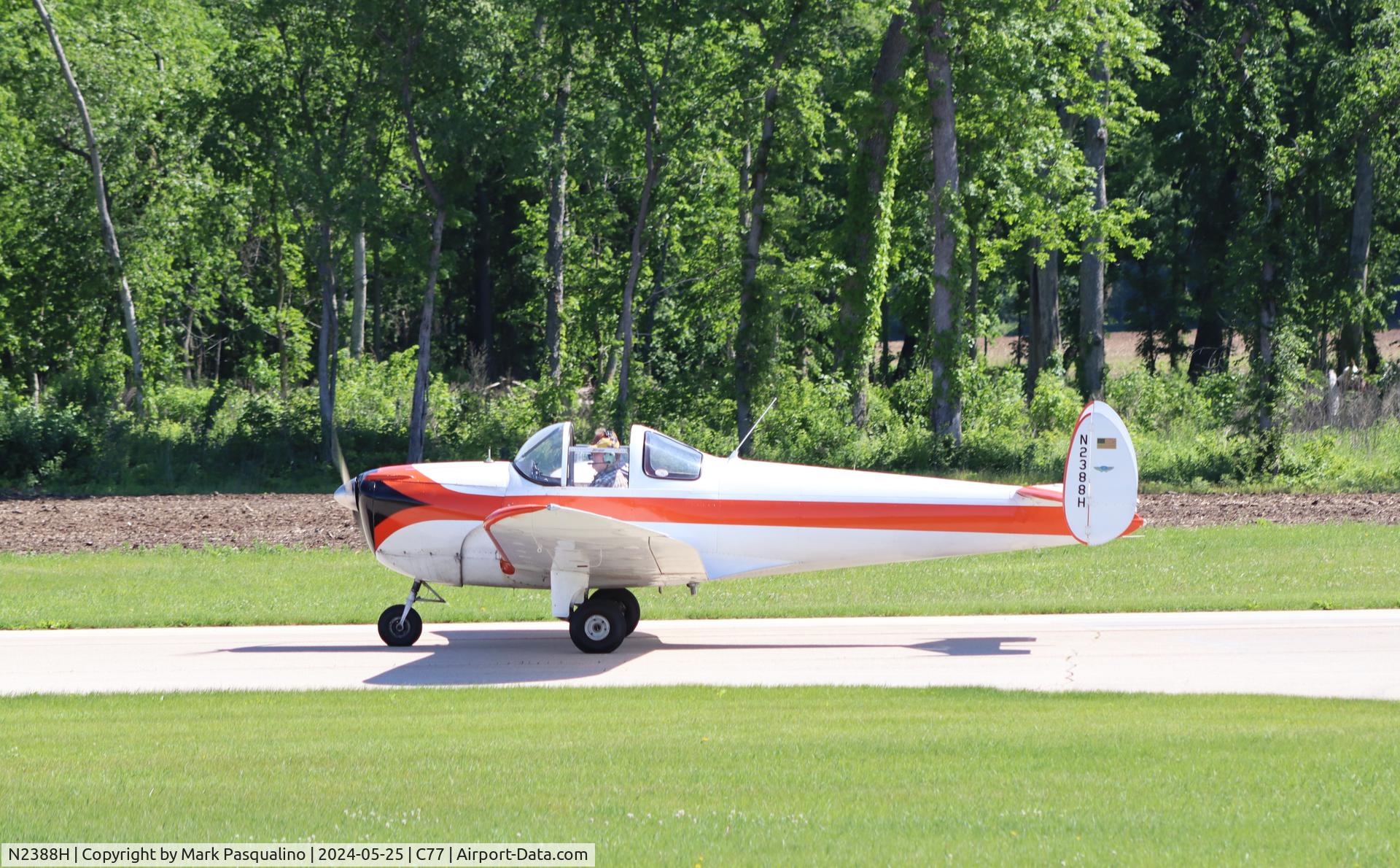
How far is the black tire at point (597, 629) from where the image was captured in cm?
1164

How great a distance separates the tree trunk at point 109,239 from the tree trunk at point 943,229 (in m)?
17.7

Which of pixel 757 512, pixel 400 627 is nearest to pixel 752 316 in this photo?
pixel 757 512

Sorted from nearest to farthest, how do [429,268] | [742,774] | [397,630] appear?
[742,774], [397,630], [429,268]

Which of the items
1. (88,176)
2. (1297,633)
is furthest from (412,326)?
(1297,633)

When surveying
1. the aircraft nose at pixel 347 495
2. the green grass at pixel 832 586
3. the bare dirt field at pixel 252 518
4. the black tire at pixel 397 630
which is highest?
the aircraft nose at pixel 347 495

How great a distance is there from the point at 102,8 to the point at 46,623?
103ft

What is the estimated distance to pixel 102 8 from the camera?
127ft

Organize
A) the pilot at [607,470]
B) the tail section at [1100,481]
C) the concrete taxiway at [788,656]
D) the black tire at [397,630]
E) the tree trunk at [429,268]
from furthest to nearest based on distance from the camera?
the tree trunk at [429,268]
the black tire at [397,630]
the pilot at [607,470]
the tail section at [1100,481]
the concrete taxiway at [788,656]

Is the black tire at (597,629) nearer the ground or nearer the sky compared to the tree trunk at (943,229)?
nearer the ground

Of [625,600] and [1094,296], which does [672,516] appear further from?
[1094,296]

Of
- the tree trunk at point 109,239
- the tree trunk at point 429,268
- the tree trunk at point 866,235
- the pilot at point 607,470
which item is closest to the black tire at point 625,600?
the pilot at point 607,470

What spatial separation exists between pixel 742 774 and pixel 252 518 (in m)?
16.1

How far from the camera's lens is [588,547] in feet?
36.6

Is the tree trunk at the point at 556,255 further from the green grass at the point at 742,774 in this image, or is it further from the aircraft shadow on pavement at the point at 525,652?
the green grass at the point at 742,774
